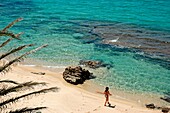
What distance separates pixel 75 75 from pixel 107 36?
1660 centimetres

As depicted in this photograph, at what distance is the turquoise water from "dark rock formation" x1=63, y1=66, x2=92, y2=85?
1.67 meters

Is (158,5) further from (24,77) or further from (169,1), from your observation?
(24,77)

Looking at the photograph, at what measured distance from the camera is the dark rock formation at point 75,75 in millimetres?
25316

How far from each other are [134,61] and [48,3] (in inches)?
1744

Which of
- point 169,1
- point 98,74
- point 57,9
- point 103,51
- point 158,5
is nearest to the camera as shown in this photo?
point 98,74

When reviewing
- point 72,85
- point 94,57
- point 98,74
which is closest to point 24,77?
point 72,85

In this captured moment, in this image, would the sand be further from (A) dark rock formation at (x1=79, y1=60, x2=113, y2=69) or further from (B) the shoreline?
(A) dark rock formation at (x1=79, y1=60, x2=113, y2=69)

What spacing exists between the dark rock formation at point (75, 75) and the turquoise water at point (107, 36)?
1.67m

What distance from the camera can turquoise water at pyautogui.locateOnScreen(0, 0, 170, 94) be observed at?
1109 inches

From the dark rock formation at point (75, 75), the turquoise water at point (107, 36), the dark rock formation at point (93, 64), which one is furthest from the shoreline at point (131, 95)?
the dark rock formation at point (93, 64)

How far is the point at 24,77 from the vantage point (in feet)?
82.2

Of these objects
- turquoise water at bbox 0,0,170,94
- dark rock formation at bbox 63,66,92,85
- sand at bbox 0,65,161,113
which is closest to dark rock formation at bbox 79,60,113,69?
turquoise water at bbox 0,0,170,94

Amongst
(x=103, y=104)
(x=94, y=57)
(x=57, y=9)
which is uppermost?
(x=57, y=9)

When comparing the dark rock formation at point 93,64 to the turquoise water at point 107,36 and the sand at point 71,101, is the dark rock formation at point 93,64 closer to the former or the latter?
the turquoise water at point 107,36
